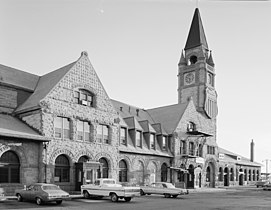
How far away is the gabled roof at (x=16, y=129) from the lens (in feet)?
85.7

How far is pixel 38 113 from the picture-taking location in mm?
29281

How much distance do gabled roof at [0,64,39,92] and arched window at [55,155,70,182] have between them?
796 cm

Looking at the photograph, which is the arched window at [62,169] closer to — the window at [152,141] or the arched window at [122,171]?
the arched window at [122,171]

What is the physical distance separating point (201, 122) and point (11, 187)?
32.7 metres

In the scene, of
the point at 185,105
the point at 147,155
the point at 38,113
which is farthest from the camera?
the point at 185,105

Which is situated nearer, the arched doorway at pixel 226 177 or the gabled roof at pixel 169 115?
the gabled roof at pixel 169 115

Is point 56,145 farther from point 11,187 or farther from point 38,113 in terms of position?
point 11,187

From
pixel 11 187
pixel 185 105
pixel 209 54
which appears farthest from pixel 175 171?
pixel 209 54

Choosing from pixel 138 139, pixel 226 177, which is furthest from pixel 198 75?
pixel 138 139

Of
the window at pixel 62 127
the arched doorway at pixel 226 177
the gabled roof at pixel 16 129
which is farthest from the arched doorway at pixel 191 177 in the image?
the gabled roof at pixel 16 129

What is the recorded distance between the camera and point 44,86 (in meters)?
32.7

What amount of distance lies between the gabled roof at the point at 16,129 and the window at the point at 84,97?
559cm

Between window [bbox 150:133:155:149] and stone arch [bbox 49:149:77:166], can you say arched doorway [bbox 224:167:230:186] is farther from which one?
stone arch [bbox 49:149:77:166]

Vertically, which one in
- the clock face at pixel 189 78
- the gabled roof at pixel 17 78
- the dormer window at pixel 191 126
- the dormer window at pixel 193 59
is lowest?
the dormer window at pixel 191 126
